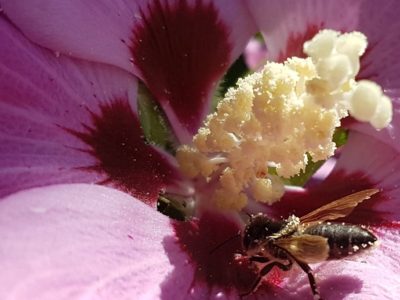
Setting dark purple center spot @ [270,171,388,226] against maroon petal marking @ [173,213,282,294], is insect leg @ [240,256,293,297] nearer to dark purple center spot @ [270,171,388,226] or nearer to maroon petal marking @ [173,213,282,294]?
maroon petal marking @ [173,213,282,294]

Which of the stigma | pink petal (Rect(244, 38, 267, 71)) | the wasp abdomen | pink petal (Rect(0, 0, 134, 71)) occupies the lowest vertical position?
the wasp abdomen

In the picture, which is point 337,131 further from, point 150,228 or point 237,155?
point 150,228

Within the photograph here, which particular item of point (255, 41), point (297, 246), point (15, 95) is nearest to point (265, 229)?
point (297, 246)

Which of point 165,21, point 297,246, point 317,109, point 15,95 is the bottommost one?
point 297,246

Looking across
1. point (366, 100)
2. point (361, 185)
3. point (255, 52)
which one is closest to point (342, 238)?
point (366, 100)

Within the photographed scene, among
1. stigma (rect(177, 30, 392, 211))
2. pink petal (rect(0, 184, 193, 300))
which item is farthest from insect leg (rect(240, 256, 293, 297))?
stigma (rect(177, 30, 392, 211))

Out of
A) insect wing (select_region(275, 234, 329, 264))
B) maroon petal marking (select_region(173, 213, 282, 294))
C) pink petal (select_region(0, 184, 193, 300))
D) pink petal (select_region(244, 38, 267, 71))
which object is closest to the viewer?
pink petal (select_region(0, 184, 193, 300))
